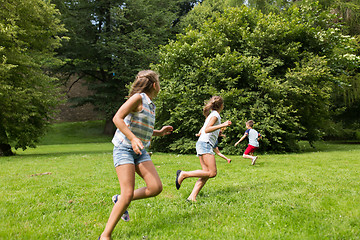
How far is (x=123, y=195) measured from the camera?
10.1ft

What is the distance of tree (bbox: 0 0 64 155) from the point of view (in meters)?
13.3

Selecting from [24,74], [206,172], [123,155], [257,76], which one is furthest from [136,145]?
[24,74]

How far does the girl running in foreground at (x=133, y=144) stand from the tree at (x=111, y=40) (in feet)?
74.4

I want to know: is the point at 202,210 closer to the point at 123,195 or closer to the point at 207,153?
the point at 207,153

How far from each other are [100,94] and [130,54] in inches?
201

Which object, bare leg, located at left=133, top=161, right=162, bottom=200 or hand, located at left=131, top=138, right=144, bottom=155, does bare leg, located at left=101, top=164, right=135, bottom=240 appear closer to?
bare leg, located at left=133, top=161, right=162, bottom=200

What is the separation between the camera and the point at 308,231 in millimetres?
3262

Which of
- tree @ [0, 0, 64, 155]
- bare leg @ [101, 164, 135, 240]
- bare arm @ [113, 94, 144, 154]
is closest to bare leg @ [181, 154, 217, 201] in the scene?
bare leg @ [101, 164, 135, 240]

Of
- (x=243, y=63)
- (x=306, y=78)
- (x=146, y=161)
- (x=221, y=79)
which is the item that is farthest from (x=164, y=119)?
(x=146, y=161)

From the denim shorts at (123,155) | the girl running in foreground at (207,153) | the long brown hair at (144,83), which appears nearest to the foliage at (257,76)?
the girl running in foreground at (207,153)

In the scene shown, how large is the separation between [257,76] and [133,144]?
12587 millimetres

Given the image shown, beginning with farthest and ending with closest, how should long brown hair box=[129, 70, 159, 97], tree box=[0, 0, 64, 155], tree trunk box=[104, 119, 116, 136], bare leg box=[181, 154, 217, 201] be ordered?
tree trunk box=[104, 119, 116, 136] < tree box=[0, 0, 64, 155] < bare leg box=[181, 154, 217, 201] < long brown hair box=[129, 70, 159, 97]

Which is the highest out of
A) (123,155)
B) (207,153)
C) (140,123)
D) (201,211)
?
(140,123)

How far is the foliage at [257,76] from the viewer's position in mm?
14219
